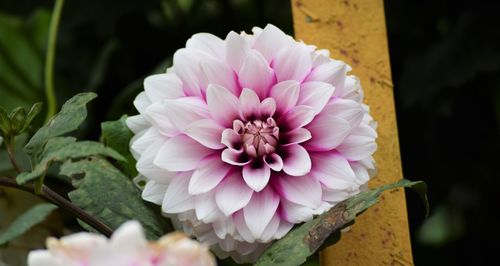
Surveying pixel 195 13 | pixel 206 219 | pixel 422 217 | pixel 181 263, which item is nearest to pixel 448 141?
pixel 422 217

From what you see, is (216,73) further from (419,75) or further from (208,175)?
(419,75)

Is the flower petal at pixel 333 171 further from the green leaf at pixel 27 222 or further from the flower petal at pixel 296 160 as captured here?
the green leaf at pixel 27 222

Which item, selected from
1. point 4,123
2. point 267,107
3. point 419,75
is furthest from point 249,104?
point 419,75

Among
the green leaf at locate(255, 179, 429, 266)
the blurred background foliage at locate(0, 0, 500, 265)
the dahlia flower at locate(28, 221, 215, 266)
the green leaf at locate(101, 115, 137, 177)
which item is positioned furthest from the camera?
the blurred background foliage at locate(0, 0, 500, 265)

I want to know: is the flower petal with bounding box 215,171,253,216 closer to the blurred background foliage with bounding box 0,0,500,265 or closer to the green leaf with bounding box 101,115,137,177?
the green leaf with bounding box 101,115,137,177

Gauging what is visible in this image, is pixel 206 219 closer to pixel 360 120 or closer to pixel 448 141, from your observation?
pixel 360 120

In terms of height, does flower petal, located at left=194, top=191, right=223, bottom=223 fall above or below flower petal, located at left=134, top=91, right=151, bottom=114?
below

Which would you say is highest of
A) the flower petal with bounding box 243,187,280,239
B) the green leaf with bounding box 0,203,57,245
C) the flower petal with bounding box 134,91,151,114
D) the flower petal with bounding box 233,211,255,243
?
the flower petal with bounding box 134,91,151,114

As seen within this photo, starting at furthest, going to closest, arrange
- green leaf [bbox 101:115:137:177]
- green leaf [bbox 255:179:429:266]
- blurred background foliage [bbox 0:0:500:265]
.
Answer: blurred background foliage [bbox 0:0:500:265]
green leaf [bbox 101:115:137:177]
green leaf [bbox 255:179:429:266]

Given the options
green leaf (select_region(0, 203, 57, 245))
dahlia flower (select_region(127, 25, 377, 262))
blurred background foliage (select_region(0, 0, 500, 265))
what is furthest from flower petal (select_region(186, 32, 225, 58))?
blurred background foliage (select_region(0, 0, 500, 265))
